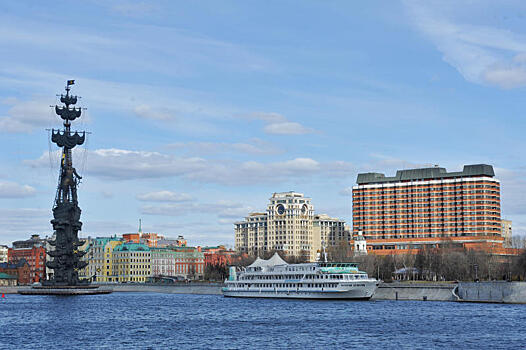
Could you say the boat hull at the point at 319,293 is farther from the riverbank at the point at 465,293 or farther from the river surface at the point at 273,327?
the river surface at the point at 273,327

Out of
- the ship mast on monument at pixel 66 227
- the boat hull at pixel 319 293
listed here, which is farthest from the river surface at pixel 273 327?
the ship mast on monument at pixel 66 227

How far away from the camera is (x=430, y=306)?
127000 millimetres

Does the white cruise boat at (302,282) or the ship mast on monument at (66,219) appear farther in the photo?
the ship mast on monument at (66,219)

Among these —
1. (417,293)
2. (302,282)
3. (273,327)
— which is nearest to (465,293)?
(417,293)

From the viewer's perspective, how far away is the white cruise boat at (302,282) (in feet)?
468

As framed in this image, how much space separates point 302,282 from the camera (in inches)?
5969

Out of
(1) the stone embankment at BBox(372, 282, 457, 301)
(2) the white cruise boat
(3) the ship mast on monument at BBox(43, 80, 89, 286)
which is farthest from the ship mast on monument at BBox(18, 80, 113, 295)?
(1) the stone embankment at BBox(372, 282, 457, 301)

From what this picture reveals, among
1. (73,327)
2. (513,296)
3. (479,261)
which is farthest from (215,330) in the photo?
(479,261)

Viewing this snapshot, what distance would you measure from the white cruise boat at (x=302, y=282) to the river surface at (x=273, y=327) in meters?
8.67

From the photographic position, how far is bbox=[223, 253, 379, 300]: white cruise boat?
143m

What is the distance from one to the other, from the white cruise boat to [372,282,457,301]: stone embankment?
3.86m

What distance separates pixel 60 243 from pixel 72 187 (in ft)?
45.2

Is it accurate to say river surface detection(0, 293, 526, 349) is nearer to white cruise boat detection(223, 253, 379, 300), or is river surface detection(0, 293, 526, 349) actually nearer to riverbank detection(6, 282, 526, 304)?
riverbank detection(6, 282, 526, 304)

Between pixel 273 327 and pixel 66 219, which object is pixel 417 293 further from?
pixel 66 219
